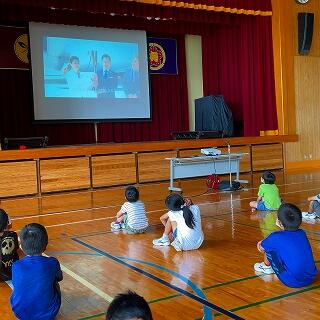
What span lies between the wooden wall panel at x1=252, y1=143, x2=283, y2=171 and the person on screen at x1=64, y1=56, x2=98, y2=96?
356 cm

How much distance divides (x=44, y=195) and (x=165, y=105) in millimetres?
4599

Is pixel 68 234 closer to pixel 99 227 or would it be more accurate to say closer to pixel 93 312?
pixel 99 227

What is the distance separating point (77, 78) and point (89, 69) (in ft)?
1.07

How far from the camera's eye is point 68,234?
4.43 meters

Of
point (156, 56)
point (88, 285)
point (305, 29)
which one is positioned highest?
point (305, 29)

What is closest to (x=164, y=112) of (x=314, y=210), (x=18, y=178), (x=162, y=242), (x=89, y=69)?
(x=89, y=69)

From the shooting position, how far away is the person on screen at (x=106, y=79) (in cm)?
986

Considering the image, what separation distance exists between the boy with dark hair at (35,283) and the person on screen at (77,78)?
293 inches

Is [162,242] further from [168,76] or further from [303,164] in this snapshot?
[168,76]

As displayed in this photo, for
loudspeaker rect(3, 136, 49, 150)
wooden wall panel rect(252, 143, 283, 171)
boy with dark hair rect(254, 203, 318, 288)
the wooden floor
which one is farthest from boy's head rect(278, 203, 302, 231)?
wooden wall panel rect(252, 143, 283, 171)

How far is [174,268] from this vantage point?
320 cm

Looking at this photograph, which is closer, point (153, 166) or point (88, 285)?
point (88, 285)

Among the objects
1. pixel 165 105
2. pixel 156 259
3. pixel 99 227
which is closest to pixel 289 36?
pixel 165 105

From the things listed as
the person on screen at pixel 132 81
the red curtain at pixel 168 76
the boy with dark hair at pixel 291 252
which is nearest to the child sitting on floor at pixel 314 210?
the boy with dark hair at pixel 291 252
